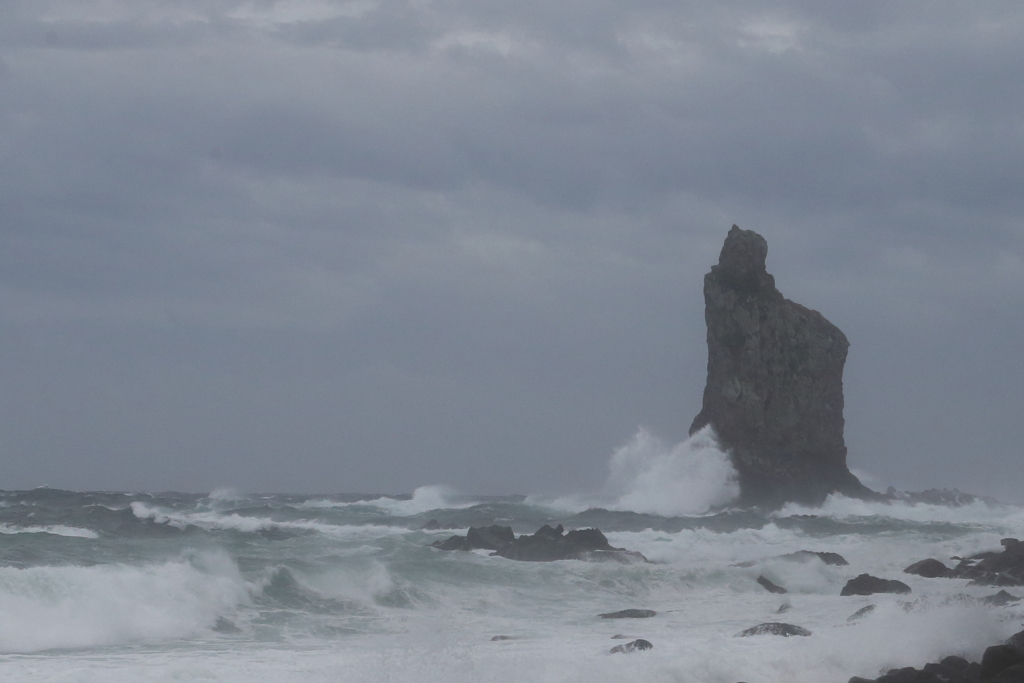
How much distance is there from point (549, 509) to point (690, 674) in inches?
1698

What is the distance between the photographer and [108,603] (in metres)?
16.1

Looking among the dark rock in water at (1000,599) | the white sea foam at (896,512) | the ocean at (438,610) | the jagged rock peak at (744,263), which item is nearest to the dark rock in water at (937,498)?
the white sea foam at (896,512)

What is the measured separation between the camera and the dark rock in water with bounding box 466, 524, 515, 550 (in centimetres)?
2786

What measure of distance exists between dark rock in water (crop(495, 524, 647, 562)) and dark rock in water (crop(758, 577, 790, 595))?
3.24m

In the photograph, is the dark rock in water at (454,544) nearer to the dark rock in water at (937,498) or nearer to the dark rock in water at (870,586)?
the dark rock in water at (870,586)

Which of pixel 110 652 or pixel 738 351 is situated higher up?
pixel 738 351

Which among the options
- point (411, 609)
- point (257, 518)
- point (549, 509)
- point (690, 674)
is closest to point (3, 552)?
point (411, 609)

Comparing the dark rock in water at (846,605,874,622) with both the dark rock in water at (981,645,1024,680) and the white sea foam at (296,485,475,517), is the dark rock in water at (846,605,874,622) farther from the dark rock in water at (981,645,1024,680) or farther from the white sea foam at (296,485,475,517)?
the white sea foam at (296,485,475,517)

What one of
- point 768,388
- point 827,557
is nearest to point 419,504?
point 768,388

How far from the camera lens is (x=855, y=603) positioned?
63.9ft

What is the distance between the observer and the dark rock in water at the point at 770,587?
2266 cm

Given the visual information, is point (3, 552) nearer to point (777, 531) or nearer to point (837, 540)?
point (837, 540)

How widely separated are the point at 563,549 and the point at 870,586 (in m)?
7.95

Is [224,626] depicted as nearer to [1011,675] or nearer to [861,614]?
[861,614]
